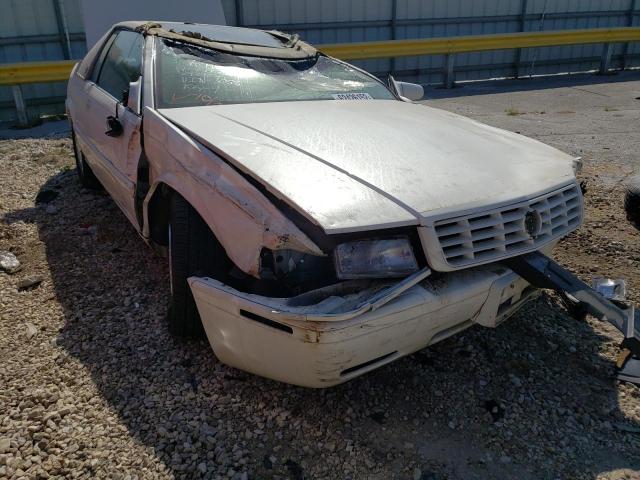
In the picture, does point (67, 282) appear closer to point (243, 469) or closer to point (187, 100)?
point (187, 100)

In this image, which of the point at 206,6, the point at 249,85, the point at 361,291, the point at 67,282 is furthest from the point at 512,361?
the point at 206,6

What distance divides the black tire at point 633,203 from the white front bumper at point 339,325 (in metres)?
2.28

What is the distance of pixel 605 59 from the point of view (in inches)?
491

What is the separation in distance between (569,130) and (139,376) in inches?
259

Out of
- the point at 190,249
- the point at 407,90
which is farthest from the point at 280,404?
the point at 407,90

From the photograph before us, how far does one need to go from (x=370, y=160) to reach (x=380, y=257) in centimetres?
55

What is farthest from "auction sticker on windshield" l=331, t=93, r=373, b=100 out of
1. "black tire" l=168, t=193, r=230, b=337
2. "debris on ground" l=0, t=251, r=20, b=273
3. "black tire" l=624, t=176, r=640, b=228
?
"debris on ground" l=0, t=251, r=20, b=273

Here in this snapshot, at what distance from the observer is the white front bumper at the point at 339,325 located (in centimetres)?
184

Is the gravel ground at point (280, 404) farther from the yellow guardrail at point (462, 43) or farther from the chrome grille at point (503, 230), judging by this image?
the yellow guardrail at point (462, 43)

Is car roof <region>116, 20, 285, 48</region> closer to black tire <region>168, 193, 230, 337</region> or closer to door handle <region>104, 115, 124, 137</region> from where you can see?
door handle <region>104, 115, 124, 137</region>

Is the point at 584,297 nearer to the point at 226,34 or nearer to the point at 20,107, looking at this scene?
the point at 226,34

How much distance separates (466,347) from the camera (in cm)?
265

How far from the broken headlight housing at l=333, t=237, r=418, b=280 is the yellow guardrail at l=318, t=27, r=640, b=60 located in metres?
8.31

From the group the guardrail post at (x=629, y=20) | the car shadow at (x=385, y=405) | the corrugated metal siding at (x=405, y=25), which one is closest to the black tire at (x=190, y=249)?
the car shadow at (x=385, y=405)
